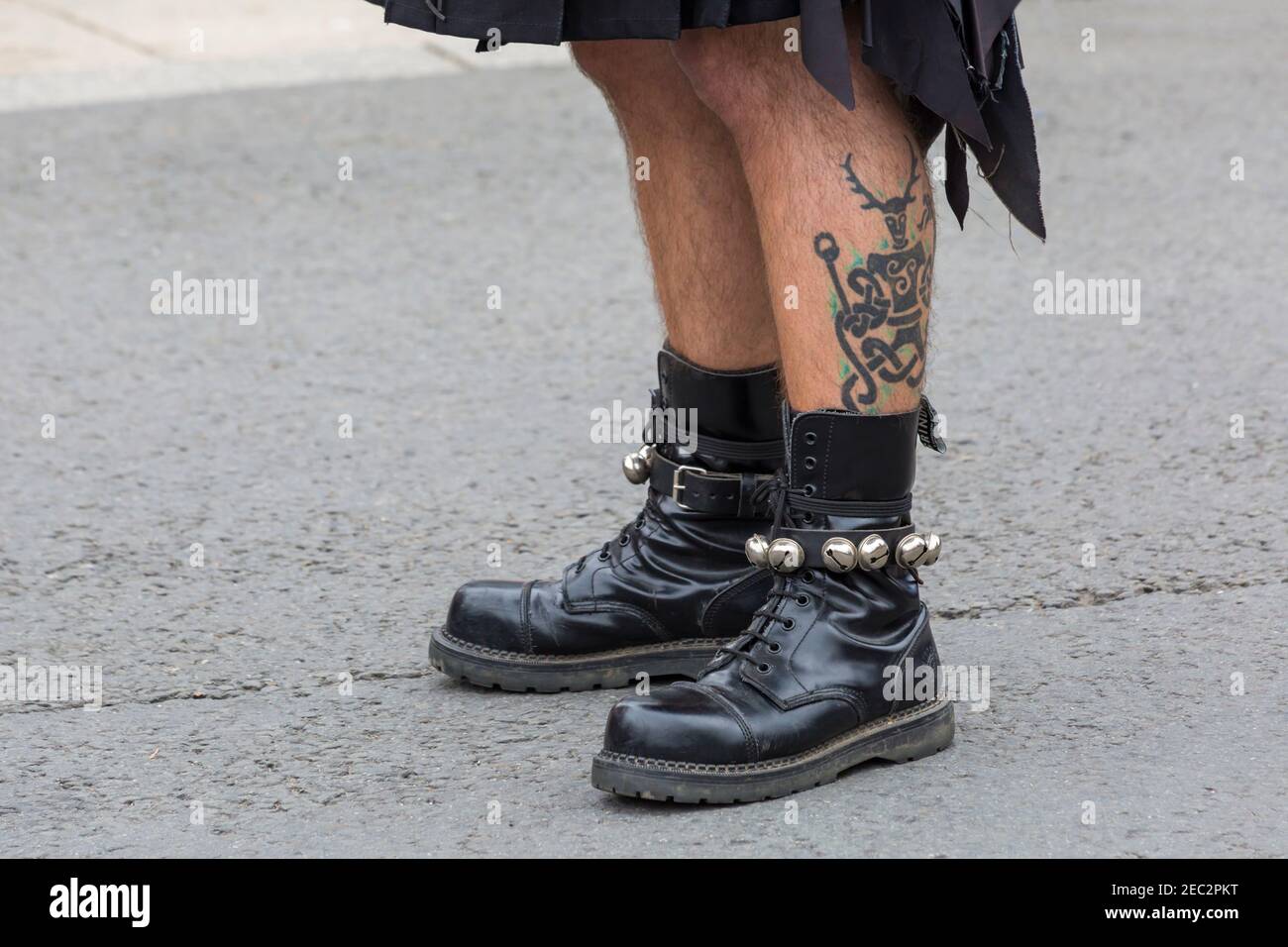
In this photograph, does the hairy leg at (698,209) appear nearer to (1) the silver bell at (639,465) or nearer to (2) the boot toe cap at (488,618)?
(1) the silver bell at (639,465)

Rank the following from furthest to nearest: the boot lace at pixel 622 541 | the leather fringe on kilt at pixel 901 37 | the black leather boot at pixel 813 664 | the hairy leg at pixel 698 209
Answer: the boot lace at pixel 622 541 → the hairy leg at pixel 698 209 → the black leather boot at pixel 813 664 → the leather fringe on kilt at pixel 901 37

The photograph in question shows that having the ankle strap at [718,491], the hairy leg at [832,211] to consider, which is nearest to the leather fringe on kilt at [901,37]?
the hairy leg at [832,211]

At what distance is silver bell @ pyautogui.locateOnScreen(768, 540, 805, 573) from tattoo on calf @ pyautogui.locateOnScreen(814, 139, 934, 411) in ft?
0.53

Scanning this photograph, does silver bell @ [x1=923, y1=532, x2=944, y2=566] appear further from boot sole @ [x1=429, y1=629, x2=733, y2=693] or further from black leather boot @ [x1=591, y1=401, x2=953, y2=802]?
boot sole @ [x1=429, y1=629, x2=733, y2=693]

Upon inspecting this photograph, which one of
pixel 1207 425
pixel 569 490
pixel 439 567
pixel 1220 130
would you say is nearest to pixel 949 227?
pixel 1220 130

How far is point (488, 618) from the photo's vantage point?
2242 millimetres

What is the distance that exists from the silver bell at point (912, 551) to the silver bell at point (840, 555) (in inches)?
2.2

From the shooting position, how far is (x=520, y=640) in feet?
7.33

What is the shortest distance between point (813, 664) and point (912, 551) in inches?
6.5

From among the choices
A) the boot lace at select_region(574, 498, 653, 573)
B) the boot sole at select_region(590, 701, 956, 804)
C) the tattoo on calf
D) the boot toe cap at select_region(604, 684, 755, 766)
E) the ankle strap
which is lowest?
the boot sole at select_region(590, 701, 956, 804)

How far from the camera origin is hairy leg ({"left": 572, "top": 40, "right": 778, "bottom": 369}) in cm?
214

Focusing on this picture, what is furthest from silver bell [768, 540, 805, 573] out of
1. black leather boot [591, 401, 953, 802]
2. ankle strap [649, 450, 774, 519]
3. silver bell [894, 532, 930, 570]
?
ankle strap [649, 450, 774, 519]

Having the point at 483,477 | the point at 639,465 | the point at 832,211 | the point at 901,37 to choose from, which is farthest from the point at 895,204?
the point at 483,477

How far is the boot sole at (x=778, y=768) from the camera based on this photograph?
190cm
